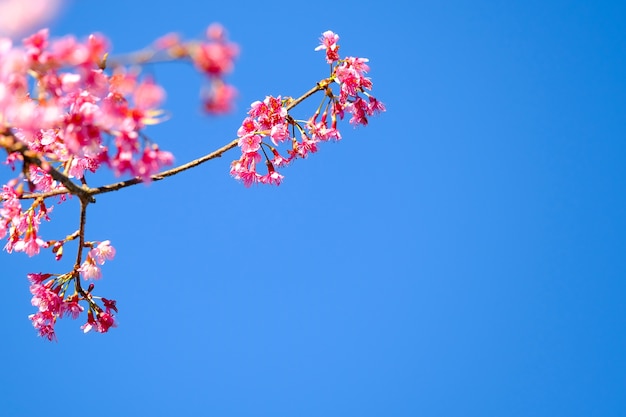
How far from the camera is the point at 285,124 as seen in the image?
488cm

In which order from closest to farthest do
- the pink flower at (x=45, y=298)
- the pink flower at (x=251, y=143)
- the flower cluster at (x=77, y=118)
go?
the flower cluster at (x=77, y=118)
the pink flower at (x=45, y=298)
the pink flower at (x=251, y=143)

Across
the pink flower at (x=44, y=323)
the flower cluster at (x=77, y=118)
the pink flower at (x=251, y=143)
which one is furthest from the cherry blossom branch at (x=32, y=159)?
the pink flower at (x=251, y=143)

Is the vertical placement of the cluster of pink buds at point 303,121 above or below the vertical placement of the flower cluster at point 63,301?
above

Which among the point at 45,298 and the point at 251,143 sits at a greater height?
the point at 251,143

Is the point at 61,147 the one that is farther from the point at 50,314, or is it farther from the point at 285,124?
the point at 285,124

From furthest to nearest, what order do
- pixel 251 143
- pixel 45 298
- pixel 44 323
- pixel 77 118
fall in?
pixel 251 143, pixel 44 323, pixel 45 298, pixel 77 118

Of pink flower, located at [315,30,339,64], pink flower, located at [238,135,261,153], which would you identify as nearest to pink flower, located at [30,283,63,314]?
pink flower, located at [238,135,261,153]

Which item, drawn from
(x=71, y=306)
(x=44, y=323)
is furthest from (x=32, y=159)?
(x=44, y=323)

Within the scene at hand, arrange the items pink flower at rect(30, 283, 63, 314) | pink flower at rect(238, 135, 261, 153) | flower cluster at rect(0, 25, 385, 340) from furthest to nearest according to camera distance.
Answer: pink flower at rect(238, 135, 261, 153) < pink flower at rect(30, 283, 63, 314) < flower cluster at rect(0, 25, 385, 340)

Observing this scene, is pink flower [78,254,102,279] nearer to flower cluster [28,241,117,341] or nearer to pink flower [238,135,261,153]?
flower cluster [28,241,117,341]

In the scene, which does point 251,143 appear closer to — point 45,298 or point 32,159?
point 45,298

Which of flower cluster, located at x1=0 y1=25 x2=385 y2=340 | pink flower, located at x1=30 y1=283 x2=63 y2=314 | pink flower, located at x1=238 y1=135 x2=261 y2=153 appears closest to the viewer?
flower cluster, located at x1=0 y1=25 x2=385 y2=340

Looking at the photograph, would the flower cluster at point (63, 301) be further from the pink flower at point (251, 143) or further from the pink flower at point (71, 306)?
the pink flower at point (251, 143)

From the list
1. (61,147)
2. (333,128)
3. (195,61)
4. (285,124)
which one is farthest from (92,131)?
(333,128)
